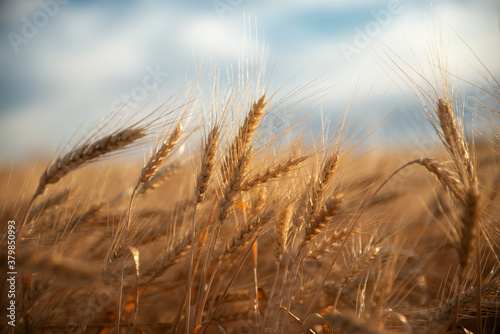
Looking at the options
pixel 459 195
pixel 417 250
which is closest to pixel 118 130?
pixel 459 195

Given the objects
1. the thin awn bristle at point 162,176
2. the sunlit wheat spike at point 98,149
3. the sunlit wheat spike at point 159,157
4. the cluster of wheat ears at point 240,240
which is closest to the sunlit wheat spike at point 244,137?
the cluster of wheat ears at point 240,240

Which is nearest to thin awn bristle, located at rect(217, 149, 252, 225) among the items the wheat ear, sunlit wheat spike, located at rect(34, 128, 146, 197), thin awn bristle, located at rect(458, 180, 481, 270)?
the wheat ear

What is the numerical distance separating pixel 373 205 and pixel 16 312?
1957 millimetres

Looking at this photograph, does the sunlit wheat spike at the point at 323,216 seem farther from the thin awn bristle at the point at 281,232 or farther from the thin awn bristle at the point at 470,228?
the thin awn bristle at the point at 470,228

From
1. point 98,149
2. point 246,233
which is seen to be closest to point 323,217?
point 246,233

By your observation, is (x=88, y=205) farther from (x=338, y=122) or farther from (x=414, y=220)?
(x=414, y=220)

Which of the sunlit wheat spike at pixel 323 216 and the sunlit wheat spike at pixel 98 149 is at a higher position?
the sunlit wheat spike at pixel 98 149

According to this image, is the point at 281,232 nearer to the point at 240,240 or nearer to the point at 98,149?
the point at 240,240

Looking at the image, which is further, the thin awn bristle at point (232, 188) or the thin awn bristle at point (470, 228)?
the thin awn bristle at point (232, 188)

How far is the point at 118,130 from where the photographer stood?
1438 millimetres

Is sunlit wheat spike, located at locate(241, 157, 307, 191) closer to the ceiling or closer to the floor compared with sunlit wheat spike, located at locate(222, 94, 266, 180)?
closer to the floor

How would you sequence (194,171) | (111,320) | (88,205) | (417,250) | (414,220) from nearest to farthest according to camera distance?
(194,171) → (111,320) → (88,205) → (417,250) → (414,220)

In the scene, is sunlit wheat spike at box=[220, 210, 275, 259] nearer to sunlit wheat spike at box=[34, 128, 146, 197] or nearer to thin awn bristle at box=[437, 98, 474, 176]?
sunlit wheat spike at box=[34, 128, 146, 197]

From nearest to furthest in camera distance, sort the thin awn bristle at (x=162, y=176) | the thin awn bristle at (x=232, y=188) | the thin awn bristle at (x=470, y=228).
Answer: the thin awn bristle at (x=470, y=228) → the thin awn bristle at (x=232, y=188) → the thin awn bristle at (x=162, y=176)
